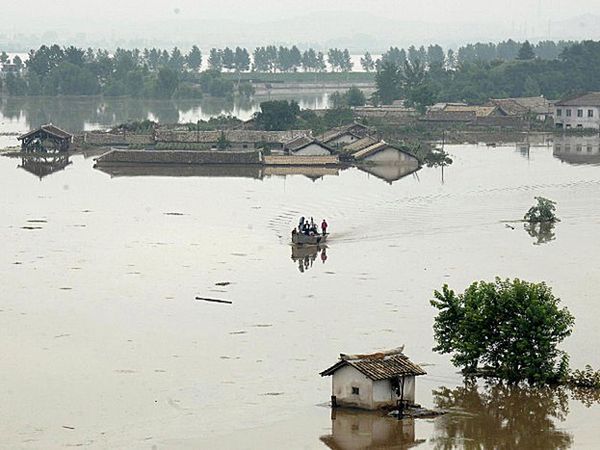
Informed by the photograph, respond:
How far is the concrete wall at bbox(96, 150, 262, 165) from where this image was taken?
1164 inches

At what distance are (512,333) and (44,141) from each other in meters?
22.0

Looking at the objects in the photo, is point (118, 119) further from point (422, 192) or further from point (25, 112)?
point (422, 192)

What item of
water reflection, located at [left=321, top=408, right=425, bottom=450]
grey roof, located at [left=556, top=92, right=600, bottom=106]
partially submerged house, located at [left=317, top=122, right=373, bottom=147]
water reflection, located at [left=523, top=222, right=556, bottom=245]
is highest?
grey roof, located at [left=556, top=92, right=600, bottom=106]

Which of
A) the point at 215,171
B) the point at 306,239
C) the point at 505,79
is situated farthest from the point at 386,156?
the point at 505,79

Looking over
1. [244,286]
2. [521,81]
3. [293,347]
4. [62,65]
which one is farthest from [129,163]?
[62,65]

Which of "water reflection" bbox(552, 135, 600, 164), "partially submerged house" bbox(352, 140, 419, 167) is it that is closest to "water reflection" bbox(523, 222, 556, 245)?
"partially submerged house" bbox(352, 140, 419, 167)

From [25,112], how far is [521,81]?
53.8 feet

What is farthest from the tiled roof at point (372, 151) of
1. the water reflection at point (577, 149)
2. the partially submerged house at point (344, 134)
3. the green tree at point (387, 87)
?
the green tree at point (387, 87)

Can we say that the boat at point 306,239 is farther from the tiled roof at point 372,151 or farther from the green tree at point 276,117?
the green tree at point 276,117

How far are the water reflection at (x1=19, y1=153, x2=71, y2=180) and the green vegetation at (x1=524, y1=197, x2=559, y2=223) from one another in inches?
397

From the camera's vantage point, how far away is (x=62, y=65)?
195 feet

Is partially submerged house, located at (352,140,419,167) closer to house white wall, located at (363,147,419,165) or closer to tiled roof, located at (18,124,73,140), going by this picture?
house white wall, located at (363,147,419,165)

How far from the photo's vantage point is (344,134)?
32844 mm

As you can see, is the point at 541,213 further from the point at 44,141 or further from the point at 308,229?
the point at 44,141
